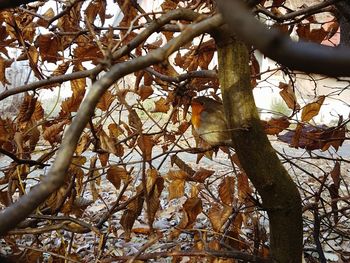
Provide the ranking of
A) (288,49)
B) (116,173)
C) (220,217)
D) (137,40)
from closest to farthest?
(288,49), (137,40), (220,217), (116,173)

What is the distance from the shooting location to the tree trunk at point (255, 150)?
745 mm

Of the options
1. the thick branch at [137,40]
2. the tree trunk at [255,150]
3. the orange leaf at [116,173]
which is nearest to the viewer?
the thick branch at [137,40]

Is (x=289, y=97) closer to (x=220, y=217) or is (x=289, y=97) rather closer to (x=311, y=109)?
(x=311, y=109)

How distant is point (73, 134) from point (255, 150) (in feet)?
1.54

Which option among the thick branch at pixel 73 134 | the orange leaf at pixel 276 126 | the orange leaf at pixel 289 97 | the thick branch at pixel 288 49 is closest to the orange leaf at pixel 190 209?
the orange leaf at pixel 276 126

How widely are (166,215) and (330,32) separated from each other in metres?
1.20

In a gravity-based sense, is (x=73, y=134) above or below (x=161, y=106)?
below

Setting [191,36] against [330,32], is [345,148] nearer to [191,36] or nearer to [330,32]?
[330,32]

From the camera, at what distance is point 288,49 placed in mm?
211

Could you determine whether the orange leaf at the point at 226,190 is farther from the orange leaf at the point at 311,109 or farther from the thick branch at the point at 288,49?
the thick branch at the point at 288,49

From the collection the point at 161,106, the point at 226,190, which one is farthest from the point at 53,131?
the point at 226,190

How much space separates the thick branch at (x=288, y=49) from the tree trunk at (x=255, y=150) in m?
0.50

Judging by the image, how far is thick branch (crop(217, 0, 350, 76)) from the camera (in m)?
0.20

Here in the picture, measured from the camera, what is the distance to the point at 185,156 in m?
3.75
